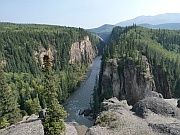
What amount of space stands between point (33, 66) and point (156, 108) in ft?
247

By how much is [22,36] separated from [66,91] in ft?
161

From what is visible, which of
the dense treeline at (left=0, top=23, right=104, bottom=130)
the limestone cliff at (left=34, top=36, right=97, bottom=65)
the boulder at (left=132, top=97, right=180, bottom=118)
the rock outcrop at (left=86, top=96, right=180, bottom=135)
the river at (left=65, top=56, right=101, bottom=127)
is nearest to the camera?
the rock outcrop at (left=86, top=96, right=180, bottom=135)

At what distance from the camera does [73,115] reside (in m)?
68.6

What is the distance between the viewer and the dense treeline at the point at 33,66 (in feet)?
227

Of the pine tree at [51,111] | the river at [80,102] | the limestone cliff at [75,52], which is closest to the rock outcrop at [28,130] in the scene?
the pine tree at [51,111]

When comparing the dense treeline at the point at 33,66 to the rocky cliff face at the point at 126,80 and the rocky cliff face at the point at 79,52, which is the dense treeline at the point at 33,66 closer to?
the rocky cliff face at the point at 79,52

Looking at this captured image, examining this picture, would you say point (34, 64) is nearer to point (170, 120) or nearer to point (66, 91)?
point (66, 91)

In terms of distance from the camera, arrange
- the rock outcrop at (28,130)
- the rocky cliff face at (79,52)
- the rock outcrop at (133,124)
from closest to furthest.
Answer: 1. the rock outcrop at (133,124)
2. the rock outcrop at (28,130)
3. the rocky cliff face at (79,52)

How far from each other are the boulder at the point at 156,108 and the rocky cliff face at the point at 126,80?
3509cm

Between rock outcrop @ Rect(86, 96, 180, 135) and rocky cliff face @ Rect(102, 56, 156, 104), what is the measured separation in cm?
3575

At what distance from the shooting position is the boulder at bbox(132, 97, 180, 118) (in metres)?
34.3

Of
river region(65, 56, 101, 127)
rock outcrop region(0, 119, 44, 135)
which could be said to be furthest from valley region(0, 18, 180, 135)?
rock outcrop region(0, 119, 44, 135)

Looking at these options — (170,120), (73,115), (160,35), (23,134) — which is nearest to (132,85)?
(73,115)

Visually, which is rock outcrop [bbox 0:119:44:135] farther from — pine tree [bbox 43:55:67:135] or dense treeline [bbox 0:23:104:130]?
dense treeline [bbox 0:23:104:130]
